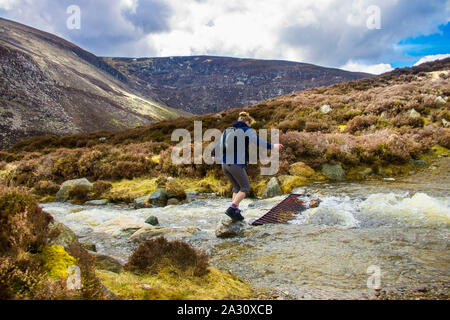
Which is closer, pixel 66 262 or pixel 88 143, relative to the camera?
pixel 66 262

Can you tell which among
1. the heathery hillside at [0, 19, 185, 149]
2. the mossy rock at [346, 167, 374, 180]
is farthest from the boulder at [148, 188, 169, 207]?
the heathery hillside at [0, 19, 185, 149]

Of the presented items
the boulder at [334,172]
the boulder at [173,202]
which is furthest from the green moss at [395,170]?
the boulder at [173,202]

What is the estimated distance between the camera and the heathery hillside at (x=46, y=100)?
1774 inches

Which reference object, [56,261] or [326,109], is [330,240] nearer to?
[56,261]

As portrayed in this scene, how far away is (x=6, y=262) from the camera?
7.06 feet

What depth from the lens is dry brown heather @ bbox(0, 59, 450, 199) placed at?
12062 millimetres

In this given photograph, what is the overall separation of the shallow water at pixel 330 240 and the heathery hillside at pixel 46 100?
41.7 metres

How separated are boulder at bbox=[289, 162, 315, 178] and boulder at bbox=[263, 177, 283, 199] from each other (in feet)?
4.82

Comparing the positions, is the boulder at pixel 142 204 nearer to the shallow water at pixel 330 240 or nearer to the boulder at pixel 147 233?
the shallow water at pixel 330 240

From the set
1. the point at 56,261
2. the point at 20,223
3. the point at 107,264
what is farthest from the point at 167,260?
the point at 20,223

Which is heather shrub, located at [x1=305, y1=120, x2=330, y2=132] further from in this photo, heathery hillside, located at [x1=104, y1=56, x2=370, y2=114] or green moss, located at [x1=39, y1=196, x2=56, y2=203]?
heathery hillside, located at [x1=104, y1=56, x2=370, y2=114]

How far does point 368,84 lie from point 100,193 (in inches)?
1247

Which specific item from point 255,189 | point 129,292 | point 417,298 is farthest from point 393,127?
point 129,292

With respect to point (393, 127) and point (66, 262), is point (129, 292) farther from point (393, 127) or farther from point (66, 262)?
point (393, 127)
